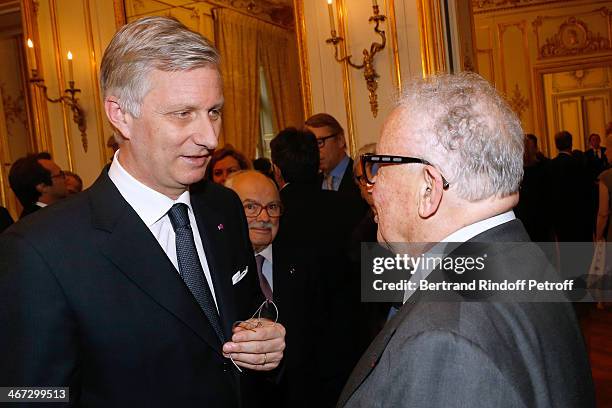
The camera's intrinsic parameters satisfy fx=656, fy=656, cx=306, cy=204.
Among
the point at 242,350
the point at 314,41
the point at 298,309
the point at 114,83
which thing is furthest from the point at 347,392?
the point at 314,41

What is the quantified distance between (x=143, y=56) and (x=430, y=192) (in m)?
0.73

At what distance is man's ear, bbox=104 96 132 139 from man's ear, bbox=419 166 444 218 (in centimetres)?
72

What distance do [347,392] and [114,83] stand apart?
889mm

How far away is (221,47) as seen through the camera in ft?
24.4

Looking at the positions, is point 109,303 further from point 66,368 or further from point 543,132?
point 543,132

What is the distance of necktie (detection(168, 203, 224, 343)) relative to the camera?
162cm

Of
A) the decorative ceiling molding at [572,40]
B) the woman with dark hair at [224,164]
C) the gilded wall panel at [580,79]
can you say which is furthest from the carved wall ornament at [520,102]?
the woman with dark hair at [224,164]

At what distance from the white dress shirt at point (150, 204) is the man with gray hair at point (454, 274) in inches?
21.2

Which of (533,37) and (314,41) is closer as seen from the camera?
(314,41)

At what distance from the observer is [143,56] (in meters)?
1.52

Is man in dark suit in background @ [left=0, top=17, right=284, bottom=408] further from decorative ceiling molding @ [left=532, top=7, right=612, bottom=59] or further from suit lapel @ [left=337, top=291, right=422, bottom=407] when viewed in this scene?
decorative ceiling molding @ [left=532, top=7, right=612, bottom=59]

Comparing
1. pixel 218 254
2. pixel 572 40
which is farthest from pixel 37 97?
pixel 572 40

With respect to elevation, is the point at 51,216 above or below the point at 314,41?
below

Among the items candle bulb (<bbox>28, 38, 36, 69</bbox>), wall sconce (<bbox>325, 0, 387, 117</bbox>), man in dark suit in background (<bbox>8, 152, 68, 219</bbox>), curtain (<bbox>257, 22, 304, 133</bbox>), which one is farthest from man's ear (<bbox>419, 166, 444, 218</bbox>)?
candle bulb (<bbox>28, 38, 36, 69</bbox>)
